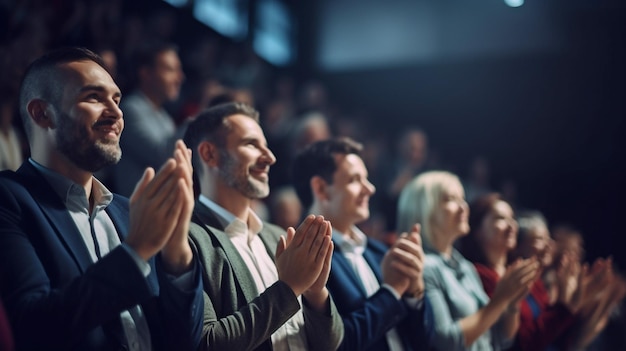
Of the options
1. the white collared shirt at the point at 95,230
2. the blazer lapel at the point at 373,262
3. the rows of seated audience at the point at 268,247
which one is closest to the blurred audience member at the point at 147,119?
the rows of seated audience at the point at 268,247

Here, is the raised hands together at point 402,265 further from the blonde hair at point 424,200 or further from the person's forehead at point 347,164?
the blonde hair at point 424,200

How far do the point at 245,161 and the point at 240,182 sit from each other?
6 cm

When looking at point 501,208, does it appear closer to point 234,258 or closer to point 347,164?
point 347,164

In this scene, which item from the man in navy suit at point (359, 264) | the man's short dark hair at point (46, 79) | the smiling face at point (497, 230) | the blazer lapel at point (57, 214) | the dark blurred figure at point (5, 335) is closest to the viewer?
the dark blurred figure at point (5, 335)

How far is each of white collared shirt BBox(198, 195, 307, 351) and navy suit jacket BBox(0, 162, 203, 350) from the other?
1.25ft

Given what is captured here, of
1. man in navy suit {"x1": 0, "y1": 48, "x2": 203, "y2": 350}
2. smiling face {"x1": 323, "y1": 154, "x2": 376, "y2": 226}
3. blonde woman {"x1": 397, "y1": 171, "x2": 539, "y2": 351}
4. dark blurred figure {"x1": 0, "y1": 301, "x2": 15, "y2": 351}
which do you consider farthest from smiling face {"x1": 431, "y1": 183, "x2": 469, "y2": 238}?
dark blurred figure {"x1": 0, "y1": 301, "x2": 15, "y2": 351}

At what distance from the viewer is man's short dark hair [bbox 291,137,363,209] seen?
8.23ft

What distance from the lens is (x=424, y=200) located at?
281 cm

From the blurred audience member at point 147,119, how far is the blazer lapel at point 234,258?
0.55 meters

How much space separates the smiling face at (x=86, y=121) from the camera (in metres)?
1.48

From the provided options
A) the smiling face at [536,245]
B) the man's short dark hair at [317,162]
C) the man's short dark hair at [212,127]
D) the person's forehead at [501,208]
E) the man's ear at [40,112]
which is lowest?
the smiling face at [536,245]

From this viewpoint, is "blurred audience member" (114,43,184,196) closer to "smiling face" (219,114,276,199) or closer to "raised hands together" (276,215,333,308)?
"smiling face" (219,114,276,199)

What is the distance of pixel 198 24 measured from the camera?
628 centimetres

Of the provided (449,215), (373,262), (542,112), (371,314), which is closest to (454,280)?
(449,215)
